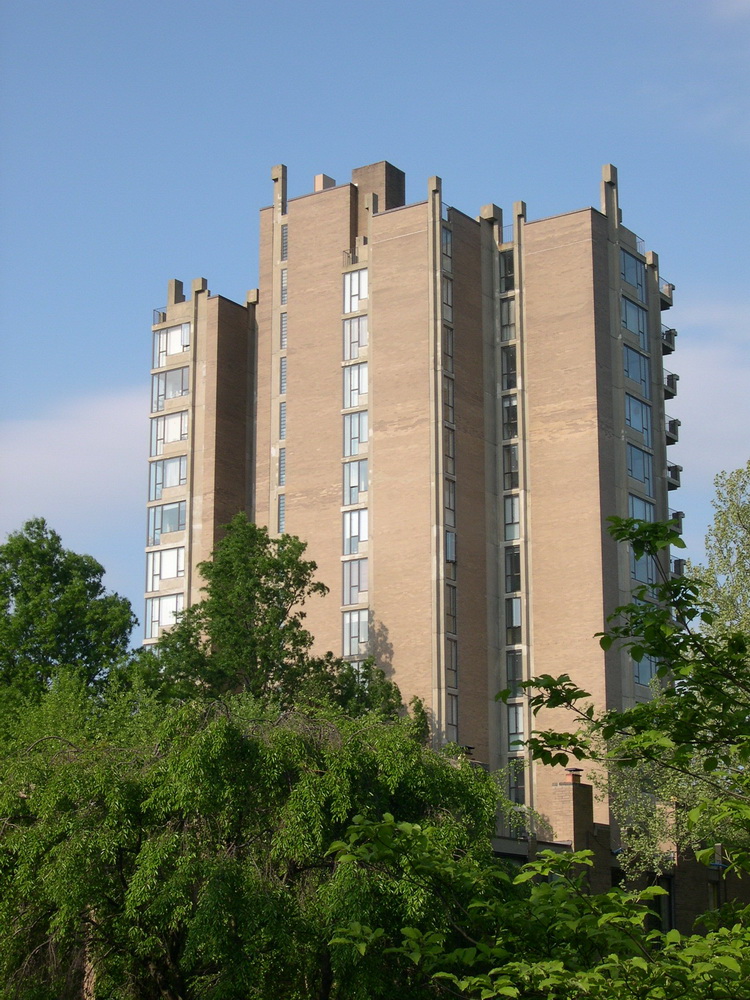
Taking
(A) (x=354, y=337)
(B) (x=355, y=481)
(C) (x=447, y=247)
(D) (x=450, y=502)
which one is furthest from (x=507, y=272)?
(B) (x=355, y=481)

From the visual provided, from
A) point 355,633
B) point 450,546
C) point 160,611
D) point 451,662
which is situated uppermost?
point 450,546

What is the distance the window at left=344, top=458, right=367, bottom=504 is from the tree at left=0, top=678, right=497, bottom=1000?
156ft

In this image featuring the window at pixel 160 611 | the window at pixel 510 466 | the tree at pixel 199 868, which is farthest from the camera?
the window at pixel 160 611

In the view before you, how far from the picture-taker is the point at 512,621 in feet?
236

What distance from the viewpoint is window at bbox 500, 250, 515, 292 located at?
76.6m

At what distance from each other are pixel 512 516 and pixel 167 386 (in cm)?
2225

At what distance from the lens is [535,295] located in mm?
74625

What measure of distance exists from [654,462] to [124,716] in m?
41.6

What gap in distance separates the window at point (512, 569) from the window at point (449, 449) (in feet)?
16.8

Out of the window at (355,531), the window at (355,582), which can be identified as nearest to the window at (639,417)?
the window at (355,531)

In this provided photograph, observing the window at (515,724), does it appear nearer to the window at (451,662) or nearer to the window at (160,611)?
the window at (451,662)

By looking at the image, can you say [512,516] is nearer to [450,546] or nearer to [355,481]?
[450,546]

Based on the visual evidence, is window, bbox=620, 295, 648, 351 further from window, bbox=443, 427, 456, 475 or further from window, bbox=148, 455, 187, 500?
window, bbox=148, 455, 187, 500

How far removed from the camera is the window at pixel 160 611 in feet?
257
